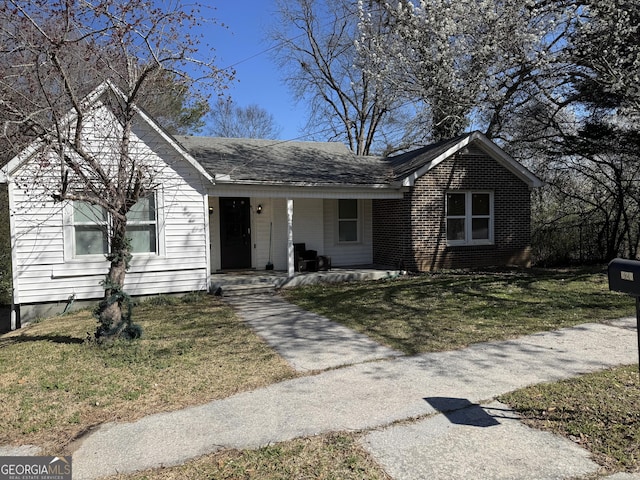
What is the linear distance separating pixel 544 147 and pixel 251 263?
11222 mm

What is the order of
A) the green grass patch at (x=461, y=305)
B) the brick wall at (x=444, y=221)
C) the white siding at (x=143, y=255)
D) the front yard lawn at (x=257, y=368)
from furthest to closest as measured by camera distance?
the brick wall at (x=444, y=221) → the white siding at (x=143, y=255) → the green grass patch at (x=461, y=305) → the front yard lawn at (x=257, y=368)

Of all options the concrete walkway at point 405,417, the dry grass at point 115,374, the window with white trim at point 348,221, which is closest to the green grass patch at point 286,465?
the concrete walkway at point 405,417

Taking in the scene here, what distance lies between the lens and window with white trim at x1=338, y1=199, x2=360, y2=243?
573 inches

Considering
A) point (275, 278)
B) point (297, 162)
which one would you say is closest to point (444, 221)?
point (297, 162)

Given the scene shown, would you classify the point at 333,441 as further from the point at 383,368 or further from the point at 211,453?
the point at 383,368

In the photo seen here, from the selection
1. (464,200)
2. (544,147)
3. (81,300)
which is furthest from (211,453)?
(544,147)

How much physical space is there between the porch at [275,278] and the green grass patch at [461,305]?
0.36 metres

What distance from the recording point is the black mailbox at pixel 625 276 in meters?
3.27

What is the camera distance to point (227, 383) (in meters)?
5.00

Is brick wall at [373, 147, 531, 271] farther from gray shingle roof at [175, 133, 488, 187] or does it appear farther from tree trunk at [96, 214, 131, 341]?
tree trunk at [96, 214, 131, 341]

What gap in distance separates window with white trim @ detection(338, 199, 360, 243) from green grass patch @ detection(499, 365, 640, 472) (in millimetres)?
A: 9998

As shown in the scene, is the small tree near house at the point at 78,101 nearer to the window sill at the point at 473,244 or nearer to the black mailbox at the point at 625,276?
the black mailbox at the point at 625,276

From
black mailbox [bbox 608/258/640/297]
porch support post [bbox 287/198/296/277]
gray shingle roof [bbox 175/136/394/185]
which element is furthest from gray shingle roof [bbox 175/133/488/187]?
black mailbox [bbox 608/258/640/297]

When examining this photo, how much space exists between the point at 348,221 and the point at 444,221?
290 cm
